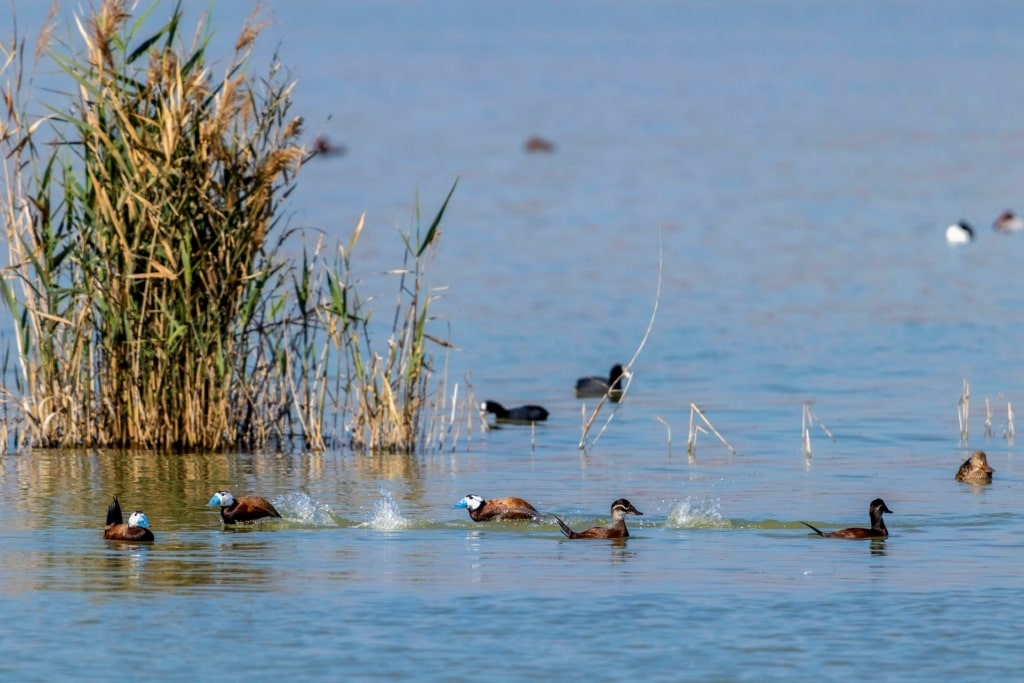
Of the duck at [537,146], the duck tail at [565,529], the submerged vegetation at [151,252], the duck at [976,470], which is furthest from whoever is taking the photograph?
the duck at [537,146]

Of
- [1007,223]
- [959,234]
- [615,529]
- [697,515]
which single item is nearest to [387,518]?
[615,529]

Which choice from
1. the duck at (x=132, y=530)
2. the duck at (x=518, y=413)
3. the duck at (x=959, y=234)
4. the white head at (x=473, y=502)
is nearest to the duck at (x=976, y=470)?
the white head at (x=473, y=502)

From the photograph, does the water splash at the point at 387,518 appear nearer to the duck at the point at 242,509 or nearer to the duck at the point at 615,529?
the duck at the point at 242,509

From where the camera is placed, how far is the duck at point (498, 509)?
13.5 metres

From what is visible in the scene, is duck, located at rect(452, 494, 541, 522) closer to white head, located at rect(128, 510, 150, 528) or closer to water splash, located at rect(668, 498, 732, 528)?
water splash, located at rect(668, 498, 732, 528)

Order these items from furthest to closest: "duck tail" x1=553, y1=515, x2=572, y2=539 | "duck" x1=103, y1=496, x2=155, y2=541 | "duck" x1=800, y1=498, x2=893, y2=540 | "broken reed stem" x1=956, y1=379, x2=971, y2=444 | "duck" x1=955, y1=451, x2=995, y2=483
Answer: "broken reed stem" x1=956, y1=379, x2=971, y2=444
"duck" x1=955, y1=451, x2=995, y2=483
"duck tail" x1=553, y1=515, x2=572, y2=539
"duck" x1=800, y1=498, x2=893, y2=540
"duck" x1=103, y1=496, x2=155, y2=541

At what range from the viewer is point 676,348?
25.4 m

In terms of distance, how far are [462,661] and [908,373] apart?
14.3m

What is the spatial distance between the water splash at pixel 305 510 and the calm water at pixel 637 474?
4 cm

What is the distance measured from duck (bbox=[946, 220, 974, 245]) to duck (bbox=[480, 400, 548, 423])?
1844 cm

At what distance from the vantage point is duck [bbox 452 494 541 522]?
1345 cm

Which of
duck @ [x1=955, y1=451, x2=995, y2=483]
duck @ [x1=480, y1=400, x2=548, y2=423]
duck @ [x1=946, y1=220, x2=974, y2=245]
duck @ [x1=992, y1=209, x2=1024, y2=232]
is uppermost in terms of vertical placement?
duck @ [x1=992, y1=209, x2=1024, y2=232]

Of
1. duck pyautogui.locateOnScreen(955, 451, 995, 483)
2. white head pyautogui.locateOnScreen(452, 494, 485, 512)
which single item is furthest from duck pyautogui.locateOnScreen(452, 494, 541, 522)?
duck pyautogui.locateOnScreen(955, 451, 995, 483)

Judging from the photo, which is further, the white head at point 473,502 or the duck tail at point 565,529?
the white head at point 473,502
